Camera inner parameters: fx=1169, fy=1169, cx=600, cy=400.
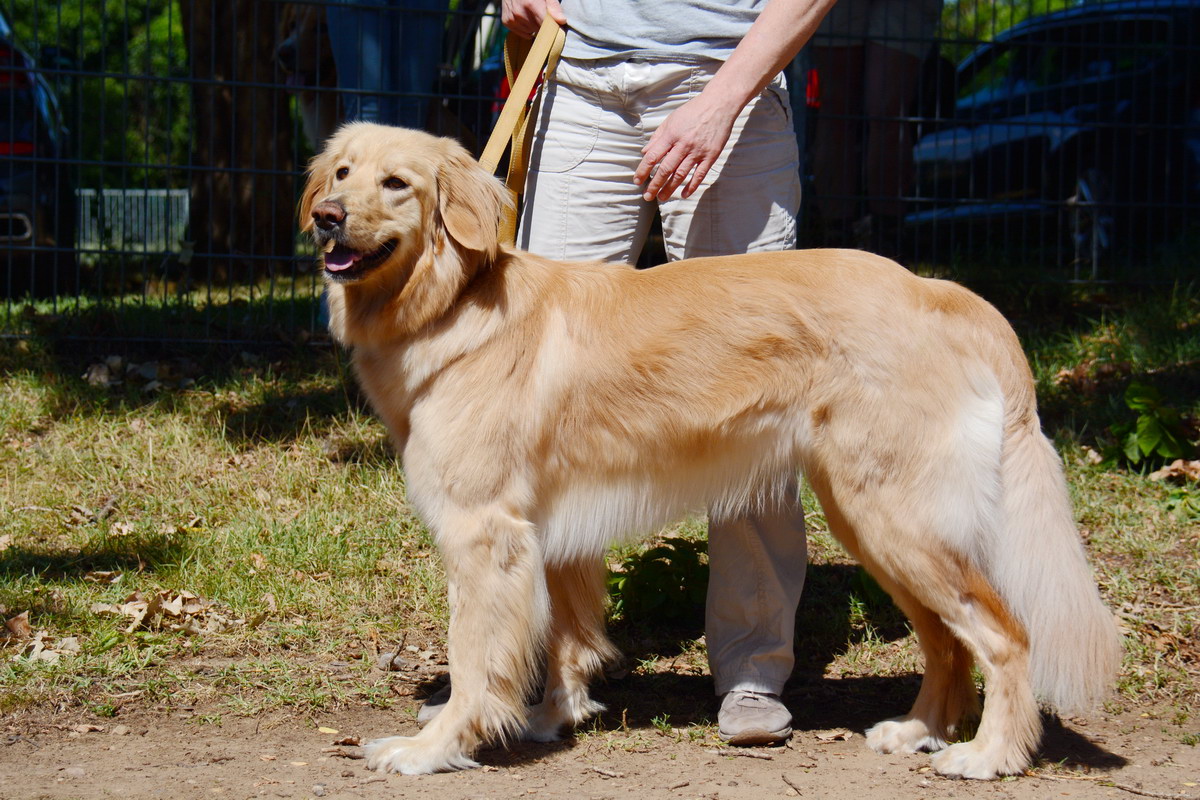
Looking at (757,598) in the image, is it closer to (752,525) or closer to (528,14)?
(752,525)

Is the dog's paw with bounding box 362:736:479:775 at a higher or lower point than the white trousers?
lower

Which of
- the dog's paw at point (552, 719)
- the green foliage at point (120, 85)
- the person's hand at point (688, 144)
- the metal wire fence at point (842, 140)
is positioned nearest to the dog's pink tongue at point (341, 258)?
the person's hand at point (688, 144)

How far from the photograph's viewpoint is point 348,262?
293cm

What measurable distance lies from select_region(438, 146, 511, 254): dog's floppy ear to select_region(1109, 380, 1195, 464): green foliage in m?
3.33

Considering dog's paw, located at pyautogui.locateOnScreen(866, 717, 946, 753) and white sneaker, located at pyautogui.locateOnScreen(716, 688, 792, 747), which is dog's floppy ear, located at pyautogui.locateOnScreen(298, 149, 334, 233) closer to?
white sneaker, located at pyautogui.locateOnScreen(716, 688, 792, 747)

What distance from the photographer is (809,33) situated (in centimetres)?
311

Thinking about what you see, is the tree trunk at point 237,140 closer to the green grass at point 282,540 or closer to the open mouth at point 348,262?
the green grass at point 282,540

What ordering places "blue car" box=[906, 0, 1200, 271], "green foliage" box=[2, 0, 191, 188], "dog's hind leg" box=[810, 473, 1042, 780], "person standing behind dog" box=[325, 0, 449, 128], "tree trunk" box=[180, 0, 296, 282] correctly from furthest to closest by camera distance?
"green foliage" box=[2, 0, 191, 188]
"tree trunk" box=[180, 0, 296, 282]
"blue car" box=[906, 0, 1200, 271]
"person standing behind dog" box=[325, 0, 449, 128]
"dog's hind leg" box=[810, 473, 1042, 780]

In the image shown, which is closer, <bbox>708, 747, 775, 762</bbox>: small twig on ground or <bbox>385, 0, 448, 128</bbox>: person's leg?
<bbox>708, 747, 775, 762</bbox>: small twig on ground

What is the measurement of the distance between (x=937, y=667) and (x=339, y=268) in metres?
1.94

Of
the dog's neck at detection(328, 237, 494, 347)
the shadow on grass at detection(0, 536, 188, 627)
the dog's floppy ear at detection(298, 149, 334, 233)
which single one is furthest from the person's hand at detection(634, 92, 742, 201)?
the shadow on grass at detection(0, 536, 188, 627)

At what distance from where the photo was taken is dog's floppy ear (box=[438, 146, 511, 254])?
2.97m

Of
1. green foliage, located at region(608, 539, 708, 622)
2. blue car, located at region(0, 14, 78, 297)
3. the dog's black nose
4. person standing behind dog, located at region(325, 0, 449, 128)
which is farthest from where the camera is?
blue car, located at region(0, 14, 78, 297)

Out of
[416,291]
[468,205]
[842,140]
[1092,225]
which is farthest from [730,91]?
[1092,225]
